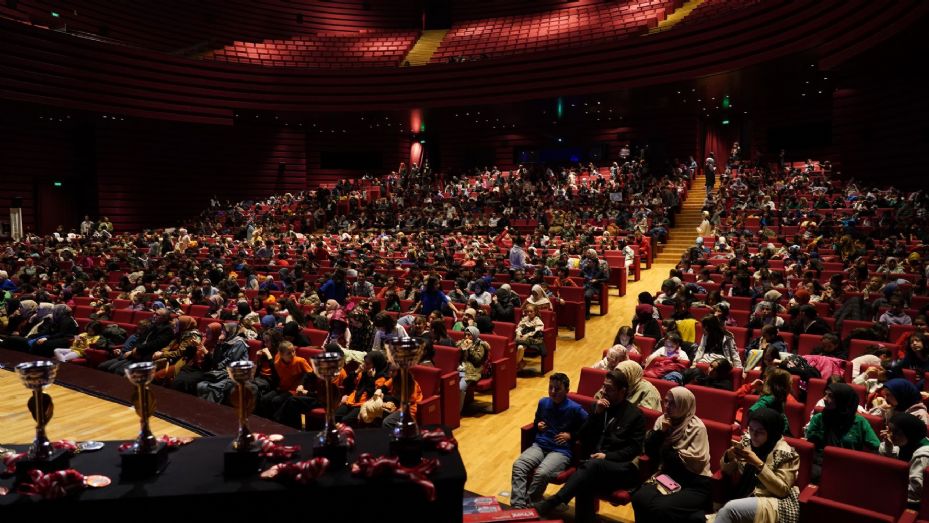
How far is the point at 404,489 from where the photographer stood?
6.57ft

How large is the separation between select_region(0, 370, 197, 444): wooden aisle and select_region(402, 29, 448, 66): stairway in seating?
17543 millimetres

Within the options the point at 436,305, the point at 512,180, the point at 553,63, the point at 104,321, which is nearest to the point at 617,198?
the point at 512,180

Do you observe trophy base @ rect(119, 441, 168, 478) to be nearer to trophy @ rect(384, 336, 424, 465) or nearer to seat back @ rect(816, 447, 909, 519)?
trophy @ rect(384, 336, 424, 465)

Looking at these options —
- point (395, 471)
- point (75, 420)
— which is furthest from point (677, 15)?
point (395, 471)

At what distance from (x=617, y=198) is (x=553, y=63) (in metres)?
5.16

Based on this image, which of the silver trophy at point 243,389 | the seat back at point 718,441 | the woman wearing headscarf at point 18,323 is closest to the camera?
the silver trophy at point 243,389

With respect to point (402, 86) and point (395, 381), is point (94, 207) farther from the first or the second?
point (395, 381)

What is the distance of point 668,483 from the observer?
10.3 feet

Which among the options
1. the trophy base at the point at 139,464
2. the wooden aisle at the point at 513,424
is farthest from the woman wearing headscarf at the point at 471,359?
the trophy base at the point at 139,464

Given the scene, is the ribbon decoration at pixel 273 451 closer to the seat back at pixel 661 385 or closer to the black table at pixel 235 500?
the black table at pixel 235 500

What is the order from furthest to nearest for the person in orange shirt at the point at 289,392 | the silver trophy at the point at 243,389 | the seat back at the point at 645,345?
the seat back at the point at 645,345 < the person in orange shirt at the point at 289,392 < the silver trophy at the point at 243,389

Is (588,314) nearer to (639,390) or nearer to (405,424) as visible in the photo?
(639,390)

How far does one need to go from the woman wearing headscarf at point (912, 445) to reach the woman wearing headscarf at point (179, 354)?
17.2 feet

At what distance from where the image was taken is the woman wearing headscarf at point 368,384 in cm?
446
